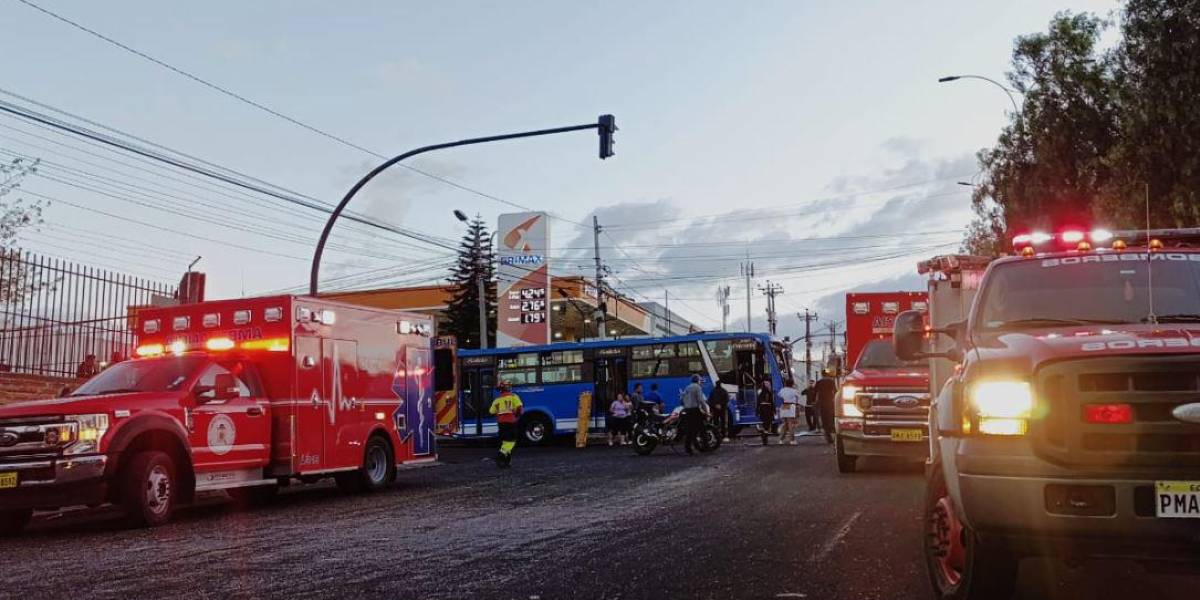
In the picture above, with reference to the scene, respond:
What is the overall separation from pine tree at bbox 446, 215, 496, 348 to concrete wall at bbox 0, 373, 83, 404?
5178 cm

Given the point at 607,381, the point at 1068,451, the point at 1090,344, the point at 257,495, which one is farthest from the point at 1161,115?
the point at 1068,451

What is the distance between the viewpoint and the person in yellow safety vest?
19.5 m

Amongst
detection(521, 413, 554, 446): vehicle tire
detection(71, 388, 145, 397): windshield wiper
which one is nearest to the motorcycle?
detection(521, 413, 554, 446): vehicle tire

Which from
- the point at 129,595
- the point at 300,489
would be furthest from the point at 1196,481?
the point at 300,489

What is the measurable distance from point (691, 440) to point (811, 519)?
511 inches

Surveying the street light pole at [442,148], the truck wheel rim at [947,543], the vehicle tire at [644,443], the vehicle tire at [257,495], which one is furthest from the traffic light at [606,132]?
the truck wheel rim at [947,543]

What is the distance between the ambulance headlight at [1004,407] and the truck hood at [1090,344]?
0.11 m

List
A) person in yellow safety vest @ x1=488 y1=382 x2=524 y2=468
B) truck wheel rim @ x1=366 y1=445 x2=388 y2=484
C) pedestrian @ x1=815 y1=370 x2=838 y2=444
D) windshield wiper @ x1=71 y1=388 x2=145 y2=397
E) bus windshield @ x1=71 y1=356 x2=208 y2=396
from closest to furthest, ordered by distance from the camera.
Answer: windshield wiper @ x1=71 y1=388 x2=145 y2=397 → bus windshield @ x1=71 y1=356 x2=208 y2=396 → truck wheel rim @ x1=366 y1=445 x2=388 y2=484 → person in yellow safety vest @ x1=488 y1=382 x2=524 y2=468 → pedestrian @ x1=815 y1=370 x2=838 y2=444

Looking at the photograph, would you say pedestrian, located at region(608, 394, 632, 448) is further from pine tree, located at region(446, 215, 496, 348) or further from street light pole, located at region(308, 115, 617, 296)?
pine tree, located at region(446, 215, 496, 348)

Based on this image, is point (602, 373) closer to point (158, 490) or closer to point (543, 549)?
point (158, 490)

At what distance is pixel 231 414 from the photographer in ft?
39.5

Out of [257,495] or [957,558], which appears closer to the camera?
[957,558]

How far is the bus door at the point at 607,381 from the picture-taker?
1236 inches

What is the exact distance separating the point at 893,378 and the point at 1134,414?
33.1ft
